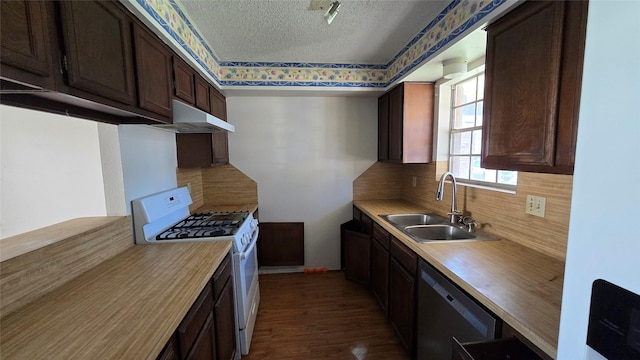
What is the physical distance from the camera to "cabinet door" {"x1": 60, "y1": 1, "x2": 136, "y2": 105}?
0.87 metres

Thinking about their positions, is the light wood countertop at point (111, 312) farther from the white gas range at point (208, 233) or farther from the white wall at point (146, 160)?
the white wall at point (146, 160)

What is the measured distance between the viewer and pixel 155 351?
729 millimetres

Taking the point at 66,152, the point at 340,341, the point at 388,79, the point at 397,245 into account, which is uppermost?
the point at 388,79

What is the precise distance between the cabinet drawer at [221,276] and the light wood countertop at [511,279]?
1.16 metres

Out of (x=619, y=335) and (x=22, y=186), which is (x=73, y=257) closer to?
(x=22, y=186)

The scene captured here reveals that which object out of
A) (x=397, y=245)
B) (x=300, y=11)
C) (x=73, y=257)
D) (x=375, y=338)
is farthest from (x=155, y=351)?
(x=300, y=11)

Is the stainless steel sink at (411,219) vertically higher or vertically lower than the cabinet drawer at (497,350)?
higher

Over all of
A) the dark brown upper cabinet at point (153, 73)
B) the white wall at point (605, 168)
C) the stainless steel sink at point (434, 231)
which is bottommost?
the stainless steel sink at point (434, 231)

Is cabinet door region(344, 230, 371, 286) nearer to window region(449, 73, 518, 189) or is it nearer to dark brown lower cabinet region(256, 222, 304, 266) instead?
dark brown lower cabinet region(256, 222, 304, 266)

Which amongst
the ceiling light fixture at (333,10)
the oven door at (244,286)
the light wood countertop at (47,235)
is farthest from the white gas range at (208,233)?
the ceiling light fixture at (333,10)

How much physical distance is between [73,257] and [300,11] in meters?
1.87

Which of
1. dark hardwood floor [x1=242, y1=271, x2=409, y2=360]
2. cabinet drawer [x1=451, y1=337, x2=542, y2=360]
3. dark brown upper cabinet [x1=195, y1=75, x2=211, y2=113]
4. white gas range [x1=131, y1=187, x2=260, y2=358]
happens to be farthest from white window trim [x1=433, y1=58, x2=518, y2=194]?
dark brown upper cabinet [x1=195, y1=75, x2=211, y2=113]

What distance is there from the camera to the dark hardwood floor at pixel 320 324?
5.92ft

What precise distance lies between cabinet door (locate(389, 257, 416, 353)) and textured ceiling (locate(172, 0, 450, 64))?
5.79 ft
